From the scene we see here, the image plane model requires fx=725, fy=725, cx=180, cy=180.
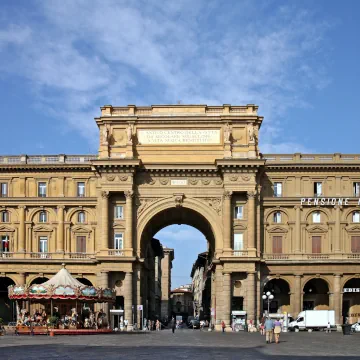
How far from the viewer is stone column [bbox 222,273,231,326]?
3172 inches

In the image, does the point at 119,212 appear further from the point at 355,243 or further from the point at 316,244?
the point at 355,243

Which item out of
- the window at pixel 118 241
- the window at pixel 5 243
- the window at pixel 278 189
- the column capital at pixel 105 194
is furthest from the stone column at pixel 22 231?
the window at pixel 278 189

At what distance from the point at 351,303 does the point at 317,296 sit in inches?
161

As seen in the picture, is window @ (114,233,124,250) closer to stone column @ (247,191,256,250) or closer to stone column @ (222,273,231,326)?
stone column @ (222,273,231,326)

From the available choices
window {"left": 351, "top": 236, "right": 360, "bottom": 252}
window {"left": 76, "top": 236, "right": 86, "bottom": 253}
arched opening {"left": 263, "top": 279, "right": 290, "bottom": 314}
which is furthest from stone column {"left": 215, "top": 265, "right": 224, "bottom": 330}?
window {"left": 76, "top": 236, "right": 86, "bottom": 253}

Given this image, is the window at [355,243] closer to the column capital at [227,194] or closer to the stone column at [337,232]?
the stone column at [337,232]

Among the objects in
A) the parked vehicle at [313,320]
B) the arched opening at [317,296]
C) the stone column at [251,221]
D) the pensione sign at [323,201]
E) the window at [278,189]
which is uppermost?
the window at [278,189]

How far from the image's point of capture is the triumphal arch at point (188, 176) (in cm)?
8212

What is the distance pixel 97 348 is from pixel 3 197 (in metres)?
48.7

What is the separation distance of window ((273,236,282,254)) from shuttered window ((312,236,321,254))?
3.92 meters

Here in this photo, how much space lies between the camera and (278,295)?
288ft

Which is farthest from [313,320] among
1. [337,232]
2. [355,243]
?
[355,243]

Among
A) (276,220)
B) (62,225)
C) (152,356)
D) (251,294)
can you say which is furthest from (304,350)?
(62,225)

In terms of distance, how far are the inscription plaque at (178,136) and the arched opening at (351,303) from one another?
23.5 metres
